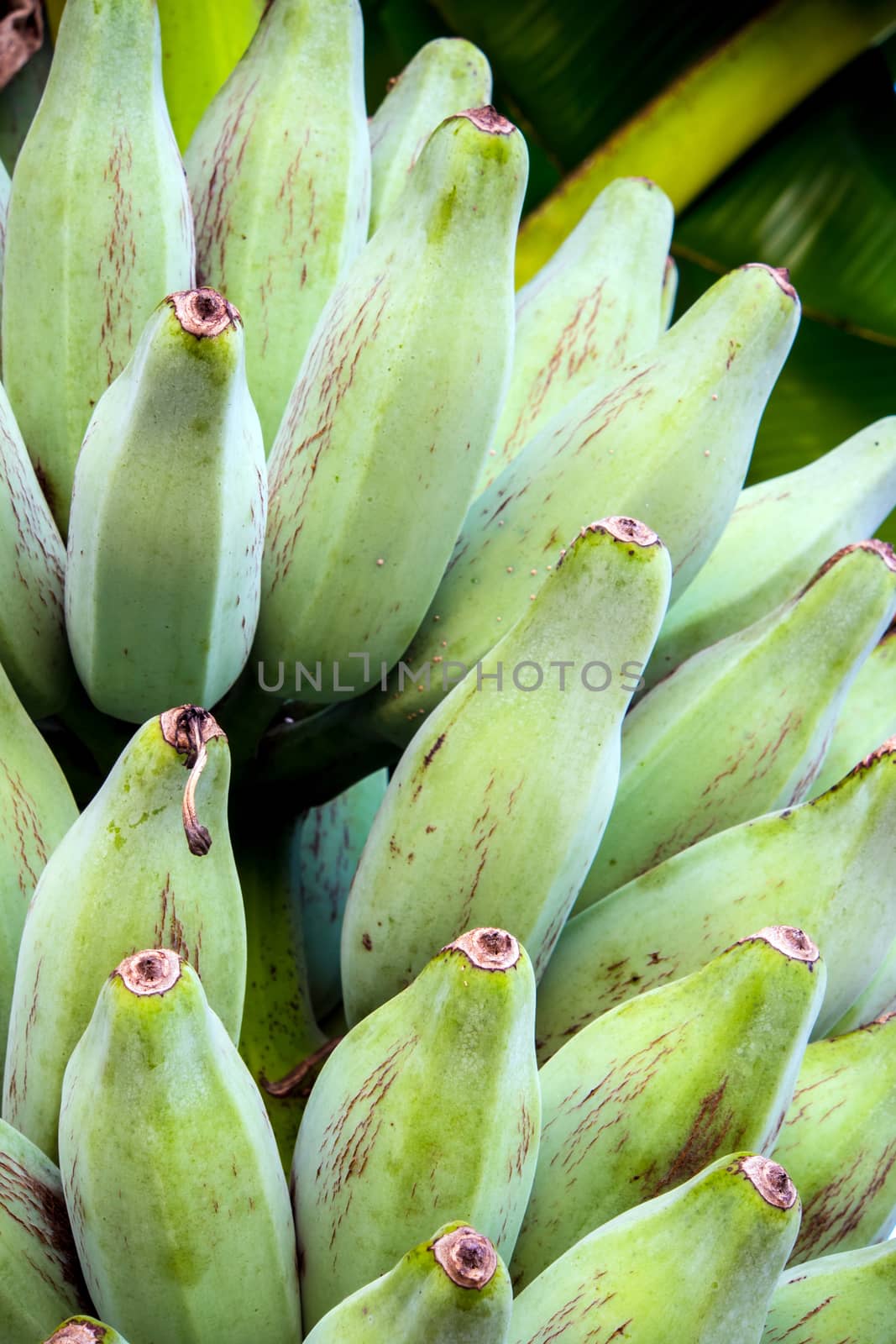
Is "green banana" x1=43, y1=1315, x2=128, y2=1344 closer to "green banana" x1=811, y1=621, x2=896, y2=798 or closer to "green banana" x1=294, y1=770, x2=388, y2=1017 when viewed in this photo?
"green banana" x1=294, y1=770, x2=388, y2=1017

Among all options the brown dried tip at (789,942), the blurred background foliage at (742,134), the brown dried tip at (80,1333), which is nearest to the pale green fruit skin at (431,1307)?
the brown dried tip at (80,1333)

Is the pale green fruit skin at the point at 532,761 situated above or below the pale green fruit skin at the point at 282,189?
below

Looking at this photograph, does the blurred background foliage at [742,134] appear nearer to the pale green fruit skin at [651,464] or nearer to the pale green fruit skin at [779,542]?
the pale green fruit skin at [779,542]

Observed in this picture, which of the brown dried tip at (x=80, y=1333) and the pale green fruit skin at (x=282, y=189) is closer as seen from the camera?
the brown dried tip at (x=80, y=1333)

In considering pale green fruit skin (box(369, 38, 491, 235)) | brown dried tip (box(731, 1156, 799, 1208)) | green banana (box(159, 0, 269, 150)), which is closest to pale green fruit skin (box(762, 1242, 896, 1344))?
brown dried tip (box(731, 1156, 799, 1208))

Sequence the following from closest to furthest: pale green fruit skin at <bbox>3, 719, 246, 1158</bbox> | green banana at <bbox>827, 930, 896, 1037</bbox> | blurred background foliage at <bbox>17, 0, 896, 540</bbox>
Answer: pale green fruit skin at <bbox>3, 719, 246, 1158</bbox>, green banana at <bbox>827, 930, 896, 1037</bbox>, blurred background foliage at <bbox>17, 0, 896, 540</bbox>

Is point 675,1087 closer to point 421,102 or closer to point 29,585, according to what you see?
point 29,585

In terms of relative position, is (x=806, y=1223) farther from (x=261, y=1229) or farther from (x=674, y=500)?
(x=674, y=500)
